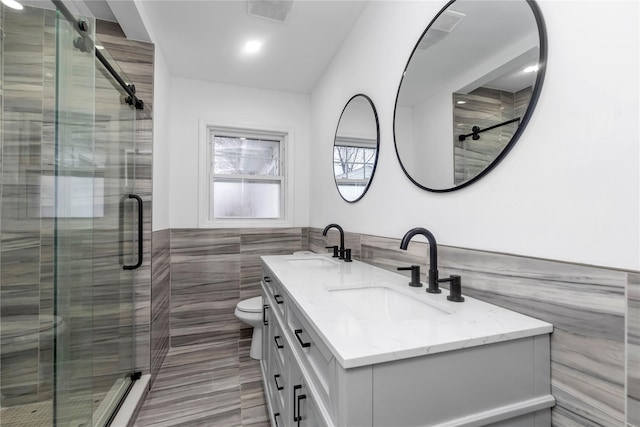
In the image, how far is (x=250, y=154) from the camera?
9.77ft

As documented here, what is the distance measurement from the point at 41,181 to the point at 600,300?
83.2 inches

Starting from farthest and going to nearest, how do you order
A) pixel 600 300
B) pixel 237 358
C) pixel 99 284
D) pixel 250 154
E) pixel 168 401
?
pixel 250 154 < pixel 237 358 < pixel 168 401 < pixel 99 284 < pixel 600 300

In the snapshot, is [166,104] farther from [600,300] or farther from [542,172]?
[600,300]

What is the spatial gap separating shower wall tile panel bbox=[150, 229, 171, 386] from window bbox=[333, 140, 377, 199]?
1.45m

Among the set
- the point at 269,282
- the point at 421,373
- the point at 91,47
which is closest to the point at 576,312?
the point at 421,373

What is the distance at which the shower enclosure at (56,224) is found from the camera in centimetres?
116

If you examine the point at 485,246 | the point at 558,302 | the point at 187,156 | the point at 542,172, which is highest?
the point at 187,156

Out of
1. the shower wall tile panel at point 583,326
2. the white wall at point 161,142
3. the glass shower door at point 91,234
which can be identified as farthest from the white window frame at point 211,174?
the shower wall tile panel at point 583,326

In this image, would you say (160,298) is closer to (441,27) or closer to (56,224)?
(56,224)

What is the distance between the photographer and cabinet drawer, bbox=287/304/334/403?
0.71 meters

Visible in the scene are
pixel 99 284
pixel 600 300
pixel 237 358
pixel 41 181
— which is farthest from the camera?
pixel 237 358

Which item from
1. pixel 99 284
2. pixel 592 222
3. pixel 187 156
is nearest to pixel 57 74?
pixel 99 284

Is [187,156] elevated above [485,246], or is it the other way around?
[187,156]

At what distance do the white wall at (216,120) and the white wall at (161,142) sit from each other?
102 millimetres
